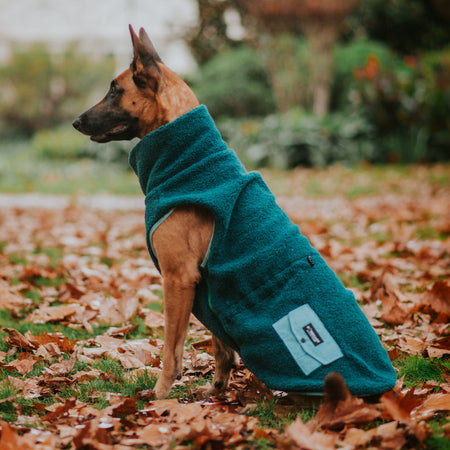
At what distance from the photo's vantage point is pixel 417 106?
42.2ft

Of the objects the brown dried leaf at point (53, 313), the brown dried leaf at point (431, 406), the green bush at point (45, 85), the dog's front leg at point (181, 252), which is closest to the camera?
the brown dried leaf at point (431, 406)

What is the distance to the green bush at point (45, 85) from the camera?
23625 mm

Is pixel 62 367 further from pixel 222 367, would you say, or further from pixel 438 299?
pixel 438 299

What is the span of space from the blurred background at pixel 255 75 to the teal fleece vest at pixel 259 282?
921 cm

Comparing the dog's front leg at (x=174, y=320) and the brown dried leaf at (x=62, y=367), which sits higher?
the dog's front leg at (x=174, y=320)

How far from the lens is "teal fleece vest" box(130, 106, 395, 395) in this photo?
227cm

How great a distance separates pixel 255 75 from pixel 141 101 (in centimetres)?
1648

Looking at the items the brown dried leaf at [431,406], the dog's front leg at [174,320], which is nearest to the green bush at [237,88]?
the dog's front leg at [174,320]

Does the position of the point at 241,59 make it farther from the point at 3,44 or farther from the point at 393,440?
the point at 393,440

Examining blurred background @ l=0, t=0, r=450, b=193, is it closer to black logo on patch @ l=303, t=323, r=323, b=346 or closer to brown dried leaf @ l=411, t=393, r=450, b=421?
black logo on patch @ l=303, t=323, r=323, b=346

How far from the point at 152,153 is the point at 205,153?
0.89 ft

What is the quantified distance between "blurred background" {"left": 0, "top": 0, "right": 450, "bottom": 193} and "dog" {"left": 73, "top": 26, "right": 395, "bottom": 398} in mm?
9053

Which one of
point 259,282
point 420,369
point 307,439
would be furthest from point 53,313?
point 420,369

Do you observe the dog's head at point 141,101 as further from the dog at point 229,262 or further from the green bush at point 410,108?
the green bush at point 410,108
